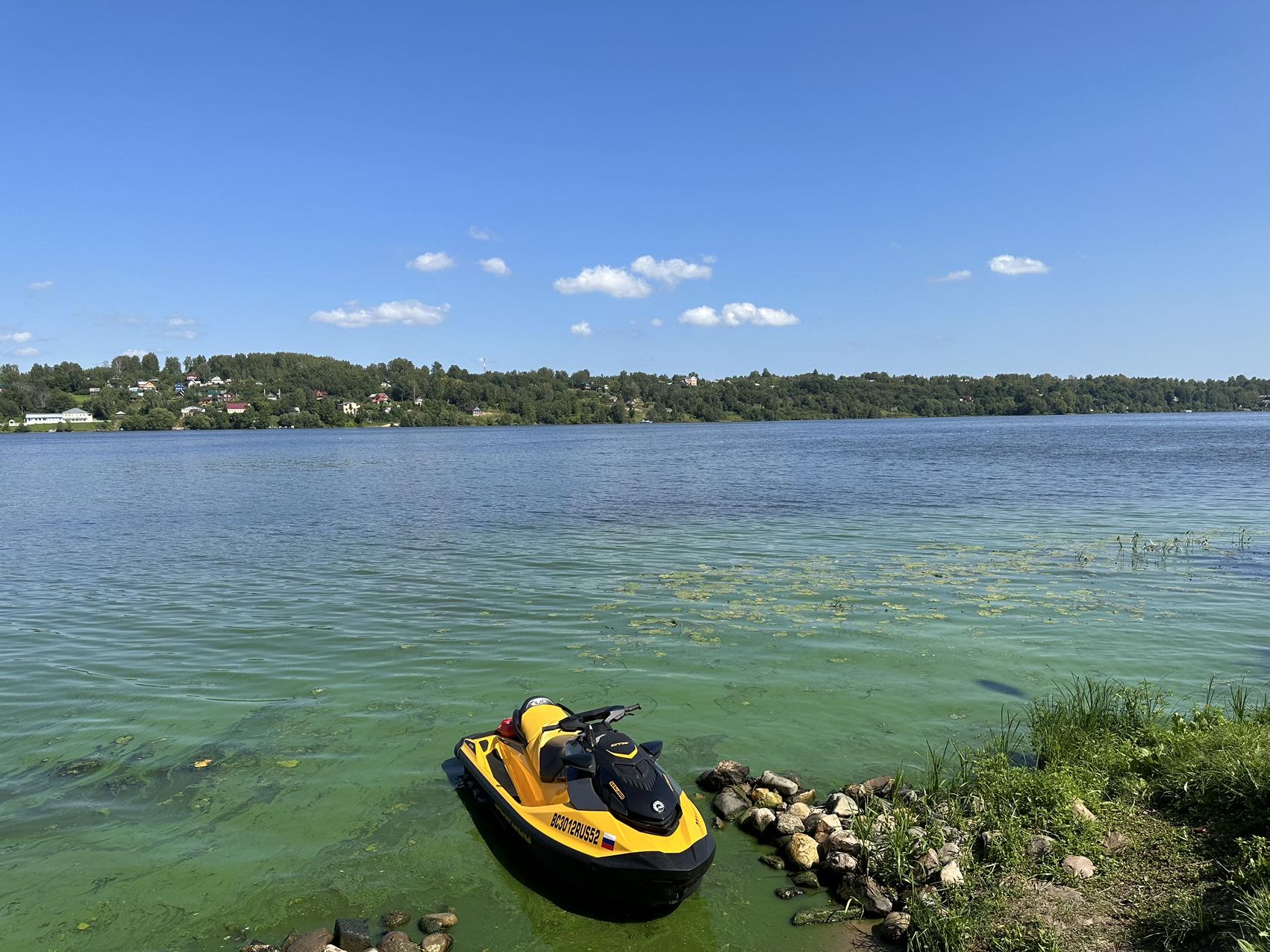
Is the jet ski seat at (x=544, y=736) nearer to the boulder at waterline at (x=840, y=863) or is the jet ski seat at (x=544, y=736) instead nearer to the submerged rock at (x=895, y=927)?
the boulder at waterline at (x=840, y=863)

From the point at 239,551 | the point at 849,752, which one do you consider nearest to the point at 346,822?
the point at 849,752

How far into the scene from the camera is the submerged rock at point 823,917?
265 inches

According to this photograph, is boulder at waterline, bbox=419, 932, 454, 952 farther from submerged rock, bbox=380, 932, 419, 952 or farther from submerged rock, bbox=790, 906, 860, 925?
submerged rock, bbox=790, 906, 860, 925

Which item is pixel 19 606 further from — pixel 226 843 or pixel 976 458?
pixel 976 458

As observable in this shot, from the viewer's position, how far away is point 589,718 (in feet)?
27.1

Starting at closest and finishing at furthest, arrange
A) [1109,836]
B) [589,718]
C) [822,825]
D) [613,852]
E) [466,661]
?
[613,852]
[1109,836]
[822,825]
[589,718]
[466,661]

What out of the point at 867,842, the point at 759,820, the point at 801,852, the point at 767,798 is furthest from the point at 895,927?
the point at 767,798

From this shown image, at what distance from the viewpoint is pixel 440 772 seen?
976 centimetres

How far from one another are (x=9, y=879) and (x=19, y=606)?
537 inches

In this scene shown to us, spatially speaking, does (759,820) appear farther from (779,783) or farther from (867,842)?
(867,842)

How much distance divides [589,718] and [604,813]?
4.61 ft

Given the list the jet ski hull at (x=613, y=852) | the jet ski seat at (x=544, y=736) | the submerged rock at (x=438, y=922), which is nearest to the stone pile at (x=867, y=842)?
the jet ski hull at (x=613, y=852)

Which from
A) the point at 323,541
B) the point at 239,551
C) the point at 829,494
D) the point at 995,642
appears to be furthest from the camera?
the point at 829,494

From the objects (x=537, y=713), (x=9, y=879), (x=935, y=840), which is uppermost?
(x=537, y=713)
